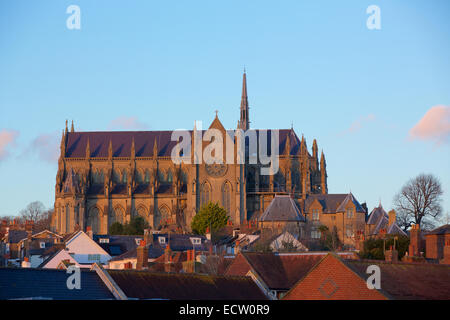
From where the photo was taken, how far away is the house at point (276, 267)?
145 feet

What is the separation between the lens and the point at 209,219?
375 ft

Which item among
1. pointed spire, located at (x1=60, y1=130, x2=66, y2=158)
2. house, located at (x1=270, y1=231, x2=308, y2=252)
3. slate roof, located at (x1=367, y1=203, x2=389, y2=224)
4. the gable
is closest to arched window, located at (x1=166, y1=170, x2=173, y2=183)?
pointed spire, located at (x1=60, y1=130, x2=66, y2=158)

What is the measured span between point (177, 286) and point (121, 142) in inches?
4348

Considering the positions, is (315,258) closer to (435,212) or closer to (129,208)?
(435,212)

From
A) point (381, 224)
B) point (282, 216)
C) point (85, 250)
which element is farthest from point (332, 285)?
point (282, 216)

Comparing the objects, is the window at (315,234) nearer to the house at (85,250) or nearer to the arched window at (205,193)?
the arched window at (205,193)

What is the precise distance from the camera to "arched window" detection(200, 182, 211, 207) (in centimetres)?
12656

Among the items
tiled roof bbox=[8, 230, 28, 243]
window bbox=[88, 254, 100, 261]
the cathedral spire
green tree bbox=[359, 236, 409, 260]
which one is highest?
the cathedral spire

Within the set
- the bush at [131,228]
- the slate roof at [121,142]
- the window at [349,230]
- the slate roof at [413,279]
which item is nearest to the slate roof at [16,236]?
the bush at [131,228]

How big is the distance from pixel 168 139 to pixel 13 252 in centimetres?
6068

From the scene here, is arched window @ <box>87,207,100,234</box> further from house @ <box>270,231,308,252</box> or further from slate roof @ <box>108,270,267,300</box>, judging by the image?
slate roof @ <box>108,270,267,300</box>

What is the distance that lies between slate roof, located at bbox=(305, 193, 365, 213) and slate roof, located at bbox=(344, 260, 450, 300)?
7302 cm

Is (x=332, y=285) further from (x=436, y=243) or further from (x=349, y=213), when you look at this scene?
(x=349, y=213)
